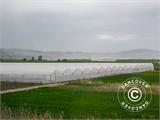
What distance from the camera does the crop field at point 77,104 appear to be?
5.54 m

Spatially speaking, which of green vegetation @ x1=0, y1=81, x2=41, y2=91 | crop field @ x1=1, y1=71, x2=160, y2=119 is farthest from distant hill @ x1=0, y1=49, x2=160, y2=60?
green vegetation @ x1=0, y1=81, x2=41, y2=91

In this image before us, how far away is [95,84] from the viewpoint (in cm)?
634

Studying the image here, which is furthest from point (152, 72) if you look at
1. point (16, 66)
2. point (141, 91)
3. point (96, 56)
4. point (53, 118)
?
point (16, 66)

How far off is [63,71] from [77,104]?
3.60ft

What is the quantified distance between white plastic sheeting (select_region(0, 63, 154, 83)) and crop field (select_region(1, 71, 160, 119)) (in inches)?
13.8

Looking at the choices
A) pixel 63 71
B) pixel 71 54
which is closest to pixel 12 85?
pixel 63 71

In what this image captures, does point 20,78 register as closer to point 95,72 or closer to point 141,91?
point 95,72

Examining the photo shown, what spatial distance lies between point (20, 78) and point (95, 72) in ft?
3.37

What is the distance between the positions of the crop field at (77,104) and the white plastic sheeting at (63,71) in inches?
13.8

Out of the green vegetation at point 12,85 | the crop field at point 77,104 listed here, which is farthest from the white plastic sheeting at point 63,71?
the crop field at point 77,104

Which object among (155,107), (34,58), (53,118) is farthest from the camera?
(34,58)

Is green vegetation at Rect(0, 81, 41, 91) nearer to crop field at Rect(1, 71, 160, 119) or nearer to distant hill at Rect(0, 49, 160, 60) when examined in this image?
crop field at Rect(1, 71, 160, 119)

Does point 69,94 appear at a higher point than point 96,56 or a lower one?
lower

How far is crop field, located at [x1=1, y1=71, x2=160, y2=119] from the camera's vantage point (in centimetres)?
554
